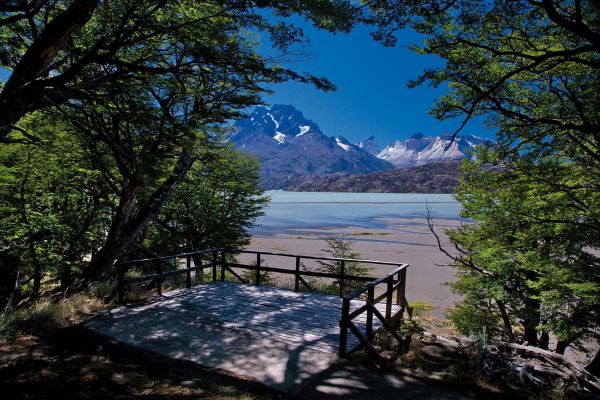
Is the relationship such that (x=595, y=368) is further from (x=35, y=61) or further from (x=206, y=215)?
(x=206, y=215)

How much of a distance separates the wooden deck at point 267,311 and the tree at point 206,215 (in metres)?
10.3

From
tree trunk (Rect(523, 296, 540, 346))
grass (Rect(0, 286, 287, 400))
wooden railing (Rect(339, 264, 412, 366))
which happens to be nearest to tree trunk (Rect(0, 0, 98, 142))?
grass (Rect(0, 286, 287, 400))

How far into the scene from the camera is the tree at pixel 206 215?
65.9ft

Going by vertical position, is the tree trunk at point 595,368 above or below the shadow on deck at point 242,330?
below

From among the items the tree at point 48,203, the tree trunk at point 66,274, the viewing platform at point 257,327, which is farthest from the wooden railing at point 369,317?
the tree trunk at point 66,274

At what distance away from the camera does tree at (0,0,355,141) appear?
5391mm

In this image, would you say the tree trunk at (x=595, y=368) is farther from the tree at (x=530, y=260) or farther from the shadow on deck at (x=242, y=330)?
the shadow on deck at (x=242, y=330)

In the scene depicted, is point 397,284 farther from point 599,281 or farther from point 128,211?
point 128,211

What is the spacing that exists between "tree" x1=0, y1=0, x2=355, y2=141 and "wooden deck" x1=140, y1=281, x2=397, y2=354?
4.95m

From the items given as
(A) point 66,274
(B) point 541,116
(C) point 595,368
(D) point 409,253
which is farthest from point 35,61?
(D) point 409,253

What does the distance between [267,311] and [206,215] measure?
Answer: 13.8 meters

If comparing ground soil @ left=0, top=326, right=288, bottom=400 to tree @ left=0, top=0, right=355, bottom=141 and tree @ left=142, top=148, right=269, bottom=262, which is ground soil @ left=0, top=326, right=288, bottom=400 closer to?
tree @ left=0, top=0, right=355, bottom=141

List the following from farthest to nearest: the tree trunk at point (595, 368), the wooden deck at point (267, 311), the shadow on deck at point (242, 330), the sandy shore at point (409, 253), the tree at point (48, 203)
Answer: the sandy shore at point (409, 253) < the tree at point (48, 203) < the tree trunk at point (595, 368) < the wooden deck at point (267, 311) < the shadow on deck at point (242, 330)

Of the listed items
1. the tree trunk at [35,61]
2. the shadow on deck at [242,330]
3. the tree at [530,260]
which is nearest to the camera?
the tree trunk at [35,61]
